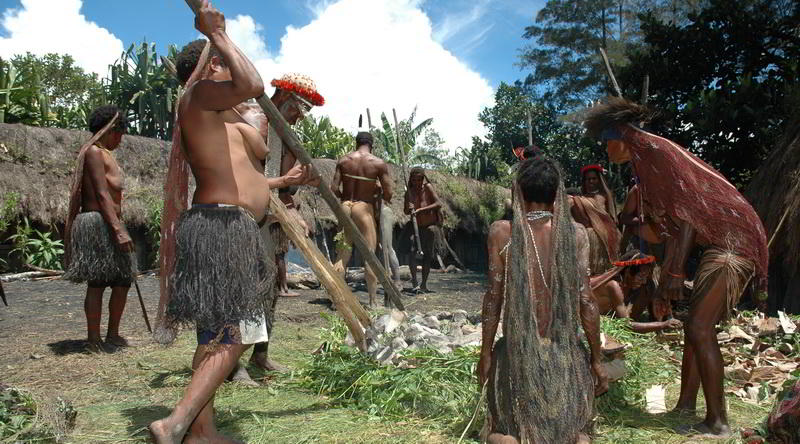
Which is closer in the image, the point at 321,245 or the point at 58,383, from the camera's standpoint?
the point at 58,383

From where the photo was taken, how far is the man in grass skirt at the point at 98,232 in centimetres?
471

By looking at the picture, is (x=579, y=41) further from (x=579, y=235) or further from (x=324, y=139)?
(x=579, y=235)

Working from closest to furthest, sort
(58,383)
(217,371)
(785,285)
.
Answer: (217,371), (58,383), (785,285)

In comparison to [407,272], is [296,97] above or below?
above

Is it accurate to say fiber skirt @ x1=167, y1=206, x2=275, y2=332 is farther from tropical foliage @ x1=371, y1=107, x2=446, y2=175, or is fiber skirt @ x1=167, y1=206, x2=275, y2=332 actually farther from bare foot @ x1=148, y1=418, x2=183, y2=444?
tropical foliage @ x1=371, y1=107, x2=446, y2=175

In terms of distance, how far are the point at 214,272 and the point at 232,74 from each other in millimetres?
827

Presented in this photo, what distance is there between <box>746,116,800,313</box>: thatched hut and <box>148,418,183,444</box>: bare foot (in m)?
6.85

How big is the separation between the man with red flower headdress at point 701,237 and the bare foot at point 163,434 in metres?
2.44

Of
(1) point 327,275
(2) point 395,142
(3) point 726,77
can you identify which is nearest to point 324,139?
(2) point 395,142

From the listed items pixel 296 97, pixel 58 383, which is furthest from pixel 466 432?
pixel 58 383

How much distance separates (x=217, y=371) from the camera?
2.56 meters

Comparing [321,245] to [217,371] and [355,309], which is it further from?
[217,371]

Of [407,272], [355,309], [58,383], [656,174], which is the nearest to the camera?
[656,174]

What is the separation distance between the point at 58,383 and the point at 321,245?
9.15m
